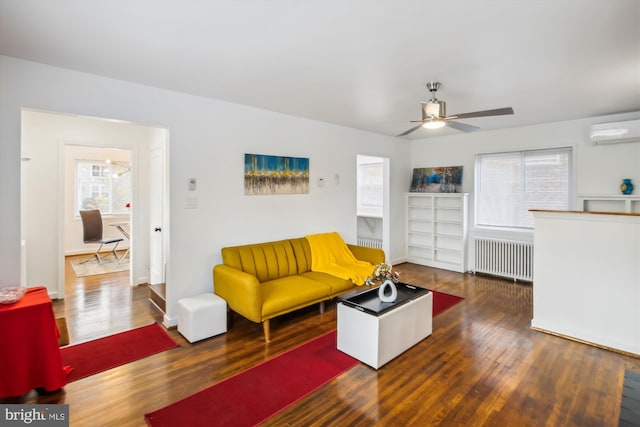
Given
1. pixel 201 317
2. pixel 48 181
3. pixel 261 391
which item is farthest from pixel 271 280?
pixel 48 181

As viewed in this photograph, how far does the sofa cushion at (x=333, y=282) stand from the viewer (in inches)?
157

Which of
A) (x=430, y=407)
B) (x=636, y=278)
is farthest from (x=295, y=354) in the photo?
(x=636, y=278)

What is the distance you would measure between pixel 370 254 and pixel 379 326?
2152 millimetres

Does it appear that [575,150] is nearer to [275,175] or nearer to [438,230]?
[438,230]

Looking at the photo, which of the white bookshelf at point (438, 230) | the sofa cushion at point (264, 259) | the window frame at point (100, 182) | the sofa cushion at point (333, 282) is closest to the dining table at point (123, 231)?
the window frame at point (100, 182)

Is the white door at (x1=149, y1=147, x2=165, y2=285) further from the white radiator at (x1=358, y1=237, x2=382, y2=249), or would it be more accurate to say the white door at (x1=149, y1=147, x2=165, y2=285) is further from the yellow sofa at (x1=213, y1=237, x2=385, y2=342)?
the white radiator at (x1=358, y1=237, x2=382, y2=249)

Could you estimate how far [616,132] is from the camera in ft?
14.3

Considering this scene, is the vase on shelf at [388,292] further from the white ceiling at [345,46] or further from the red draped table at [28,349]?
the red draped table at [28,349]

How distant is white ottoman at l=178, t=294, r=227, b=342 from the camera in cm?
326


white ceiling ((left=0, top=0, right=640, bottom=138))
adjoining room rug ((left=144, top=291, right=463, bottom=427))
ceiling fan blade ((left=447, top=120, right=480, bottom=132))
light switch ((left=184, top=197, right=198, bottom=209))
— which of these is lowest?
adjoining room rug ((left=144, top=291, right=463, bottom=427))

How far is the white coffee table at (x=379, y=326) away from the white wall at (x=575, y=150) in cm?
346

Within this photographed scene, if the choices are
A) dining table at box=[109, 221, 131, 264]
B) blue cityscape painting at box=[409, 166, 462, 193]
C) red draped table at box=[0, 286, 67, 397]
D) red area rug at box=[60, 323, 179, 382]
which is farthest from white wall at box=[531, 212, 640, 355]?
dining table at box=[109, 221, 131, 264]

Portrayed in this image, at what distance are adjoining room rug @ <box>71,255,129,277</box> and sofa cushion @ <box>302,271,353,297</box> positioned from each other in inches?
167

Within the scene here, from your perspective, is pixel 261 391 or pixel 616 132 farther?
pixel 616 132
